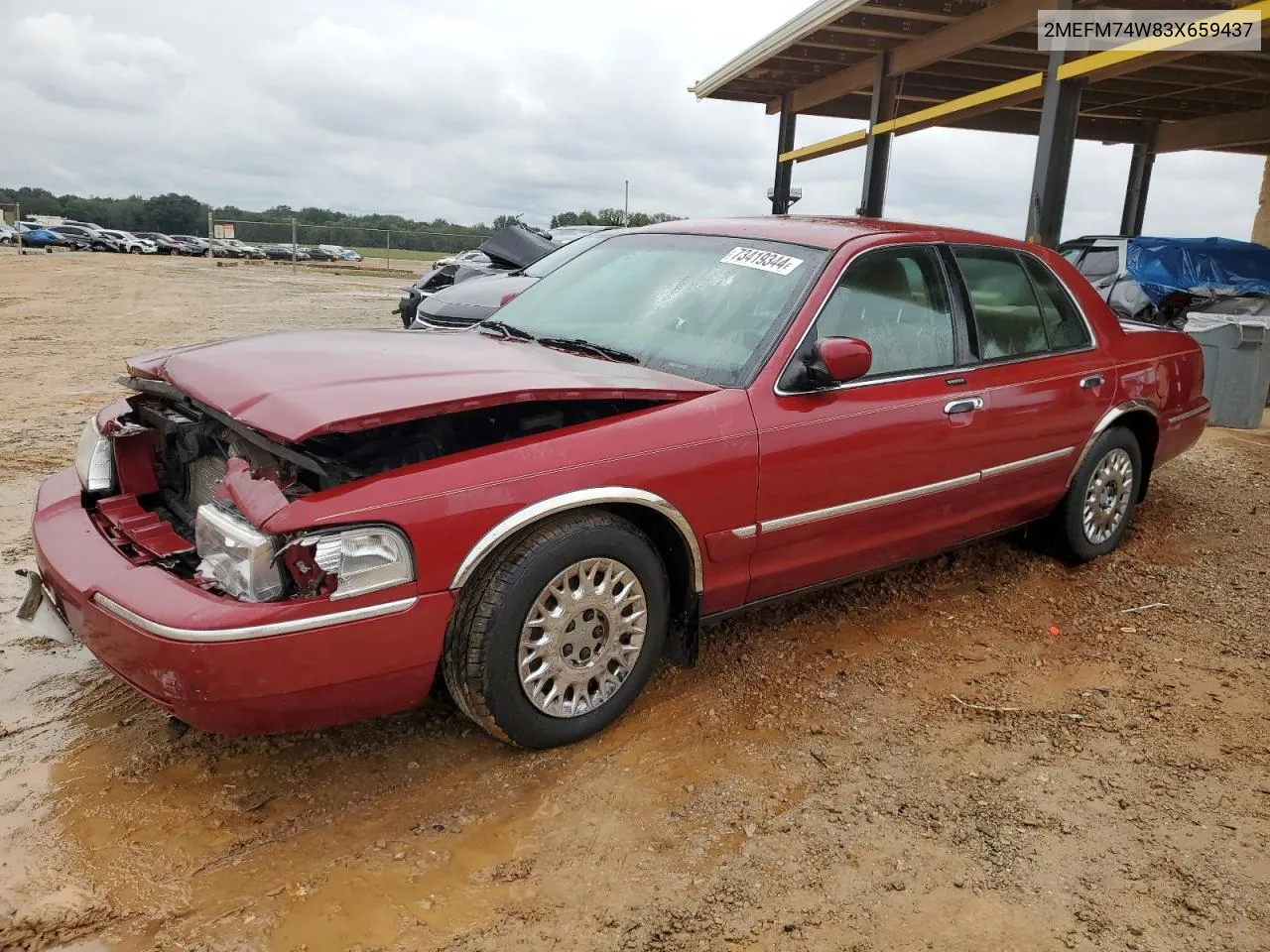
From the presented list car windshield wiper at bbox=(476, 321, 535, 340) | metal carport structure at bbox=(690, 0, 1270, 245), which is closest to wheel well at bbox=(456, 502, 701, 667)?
car windshield wiper at bbox=(476, 321, 535, 340)

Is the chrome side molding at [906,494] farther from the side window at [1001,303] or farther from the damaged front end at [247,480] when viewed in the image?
the damaged front end at [247,480]

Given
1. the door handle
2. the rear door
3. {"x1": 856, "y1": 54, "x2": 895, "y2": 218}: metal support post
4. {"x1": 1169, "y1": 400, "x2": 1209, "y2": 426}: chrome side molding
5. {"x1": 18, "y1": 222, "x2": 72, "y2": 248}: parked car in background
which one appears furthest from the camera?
{"x1": 18, "y1": 222, "x2": 72, "y2": 248}: parked car in background

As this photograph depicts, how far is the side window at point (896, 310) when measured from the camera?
336 centimetres

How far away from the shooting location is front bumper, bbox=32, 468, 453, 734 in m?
2.20

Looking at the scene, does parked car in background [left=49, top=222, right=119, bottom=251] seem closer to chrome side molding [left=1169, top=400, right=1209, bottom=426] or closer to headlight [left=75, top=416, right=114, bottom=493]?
headlight [left=75, top=416, right=114, bottom=493]

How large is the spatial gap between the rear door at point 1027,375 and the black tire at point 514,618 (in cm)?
185

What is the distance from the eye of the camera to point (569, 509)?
262cm

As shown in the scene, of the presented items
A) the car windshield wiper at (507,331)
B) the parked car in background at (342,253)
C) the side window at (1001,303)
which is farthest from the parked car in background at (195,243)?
the side window at (1001,303)

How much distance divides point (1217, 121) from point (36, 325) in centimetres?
1810

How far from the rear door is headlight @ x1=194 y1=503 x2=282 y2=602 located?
2744 mm

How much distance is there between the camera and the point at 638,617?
2.85 m

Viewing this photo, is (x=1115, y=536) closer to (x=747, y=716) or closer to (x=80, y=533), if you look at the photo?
(x=747, y=716)

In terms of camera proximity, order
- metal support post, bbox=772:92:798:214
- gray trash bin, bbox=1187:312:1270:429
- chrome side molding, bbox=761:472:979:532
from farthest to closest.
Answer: metal support post, bbox=772:92:798:214, gray trash bin, bbox=1187:312:1270:429, chrome side molding, bbox=761:472:979:532

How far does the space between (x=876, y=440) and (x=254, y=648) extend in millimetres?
2188
